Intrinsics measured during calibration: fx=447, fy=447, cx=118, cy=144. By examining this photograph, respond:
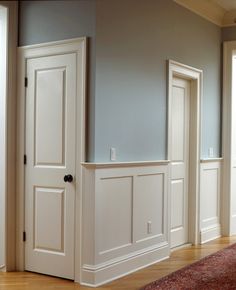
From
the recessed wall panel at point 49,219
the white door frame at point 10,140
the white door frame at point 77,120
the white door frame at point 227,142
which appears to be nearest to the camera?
the white door frame at point 77,120

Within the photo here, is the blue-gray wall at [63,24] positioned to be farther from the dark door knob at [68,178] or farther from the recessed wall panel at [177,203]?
the recessed wall panel at [177,203]

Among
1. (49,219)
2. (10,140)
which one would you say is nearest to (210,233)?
(49,219)

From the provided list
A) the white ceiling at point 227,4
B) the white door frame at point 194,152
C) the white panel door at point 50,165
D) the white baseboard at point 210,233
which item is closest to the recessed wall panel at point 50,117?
the white panel door at point 50,165

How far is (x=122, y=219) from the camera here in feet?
13.6

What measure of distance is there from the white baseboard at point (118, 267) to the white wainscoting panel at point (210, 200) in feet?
3.61

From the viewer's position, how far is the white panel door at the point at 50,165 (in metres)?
3.98

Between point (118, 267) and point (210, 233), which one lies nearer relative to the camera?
point (118, 267)

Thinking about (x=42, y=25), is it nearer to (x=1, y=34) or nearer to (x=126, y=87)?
(x=1, y=34)

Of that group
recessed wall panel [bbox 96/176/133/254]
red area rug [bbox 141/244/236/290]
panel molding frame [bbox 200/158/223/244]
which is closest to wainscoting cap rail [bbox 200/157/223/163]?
panel molding frame [bbox 200/158/223/244]

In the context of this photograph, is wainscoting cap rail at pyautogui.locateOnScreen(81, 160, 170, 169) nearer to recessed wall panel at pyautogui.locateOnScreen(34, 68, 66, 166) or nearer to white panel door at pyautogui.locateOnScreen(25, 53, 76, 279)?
white panel door at pyautogui.locateOnScreen(25, 53, 76, 279)

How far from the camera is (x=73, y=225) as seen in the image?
3.94 metres

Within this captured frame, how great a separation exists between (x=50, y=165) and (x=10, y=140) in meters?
0.48

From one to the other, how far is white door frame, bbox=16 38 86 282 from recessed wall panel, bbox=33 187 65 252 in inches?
6.6

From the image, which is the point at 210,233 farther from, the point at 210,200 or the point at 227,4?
the point at 227,4
